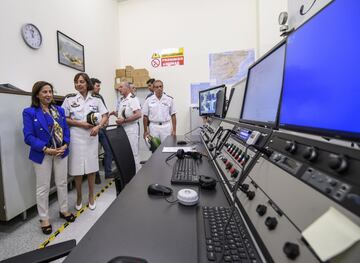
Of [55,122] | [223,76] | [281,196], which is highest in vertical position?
[223,76]

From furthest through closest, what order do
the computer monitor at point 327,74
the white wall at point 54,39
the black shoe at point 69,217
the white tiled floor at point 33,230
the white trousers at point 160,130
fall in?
the white trousers at point 160,130 < the white wall at point 54,39 < the black shoe at point 69,217 < the white tiled floor at point 33,230 < the computer monitor at point 327,74

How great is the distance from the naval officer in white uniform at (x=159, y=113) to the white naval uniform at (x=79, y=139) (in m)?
1.06

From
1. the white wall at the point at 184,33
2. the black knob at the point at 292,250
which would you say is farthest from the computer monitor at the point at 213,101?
the white wall at the point at 184,33

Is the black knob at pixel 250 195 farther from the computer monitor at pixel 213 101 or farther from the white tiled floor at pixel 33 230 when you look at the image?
the white tiled floor at pixel 33 230

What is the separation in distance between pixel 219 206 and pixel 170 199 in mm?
172

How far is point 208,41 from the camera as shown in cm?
395

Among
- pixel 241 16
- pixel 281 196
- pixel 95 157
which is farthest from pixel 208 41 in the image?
pixel 281 196

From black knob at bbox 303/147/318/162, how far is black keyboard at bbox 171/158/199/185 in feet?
1.53

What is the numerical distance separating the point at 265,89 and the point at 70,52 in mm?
2922

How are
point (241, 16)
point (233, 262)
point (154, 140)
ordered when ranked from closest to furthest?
point (233, 262) → point (154, 140) → point (241, 16)

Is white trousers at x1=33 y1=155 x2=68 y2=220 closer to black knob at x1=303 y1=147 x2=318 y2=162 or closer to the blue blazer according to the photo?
the blue blazer

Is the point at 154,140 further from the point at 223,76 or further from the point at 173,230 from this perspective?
the point at 223,76

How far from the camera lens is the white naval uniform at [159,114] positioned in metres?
2.95

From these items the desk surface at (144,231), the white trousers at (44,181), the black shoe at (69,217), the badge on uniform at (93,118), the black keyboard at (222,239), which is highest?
the badge on uniform at (93,118)
